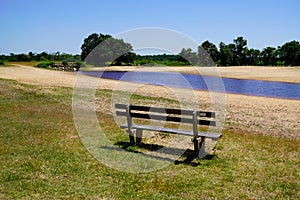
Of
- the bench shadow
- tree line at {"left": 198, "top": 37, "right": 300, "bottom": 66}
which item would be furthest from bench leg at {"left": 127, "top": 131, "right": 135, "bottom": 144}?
tree line at {"left": 198, "top": 37, "right": 300, "bottom": 66}

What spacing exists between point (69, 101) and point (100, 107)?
101 inches

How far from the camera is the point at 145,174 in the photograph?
21.6 ft

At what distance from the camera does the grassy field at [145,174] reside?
18.2 feet

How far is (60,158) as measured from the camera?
748cm

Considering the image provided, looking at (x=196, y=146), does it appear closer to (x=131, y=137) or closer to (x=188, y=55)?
(x=131, y=137)

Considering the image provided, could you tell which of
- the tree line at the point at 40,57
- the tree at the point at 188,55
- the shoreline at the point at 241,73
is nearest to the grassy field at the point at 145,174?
the tree at the point at 188,55

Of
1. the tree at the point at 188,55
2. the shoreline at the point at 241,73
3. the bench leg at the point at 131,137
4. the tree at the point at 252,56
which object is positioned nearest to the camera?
the bench leg at the point at 131,137

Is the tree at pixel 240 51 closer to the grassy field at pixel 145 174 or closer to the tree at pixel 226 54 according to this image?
the tree at pixel 226 54

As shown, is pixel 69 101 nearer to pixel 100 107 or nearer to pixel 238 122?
pixel 100 107

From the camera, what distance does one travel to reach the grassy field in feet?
18.2

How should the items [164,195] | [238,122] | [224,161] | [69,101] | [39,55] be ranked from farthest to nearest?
1. [39,55]
2. [69,101]
3. [238,122]
4. [224,161]
5. [164,195]

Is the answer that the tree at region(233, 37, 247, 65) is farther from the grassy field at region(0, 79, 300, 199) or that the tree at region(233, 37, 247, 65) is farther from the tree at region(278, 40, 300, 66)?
the grassy field at region(0, 79, 300, 199)

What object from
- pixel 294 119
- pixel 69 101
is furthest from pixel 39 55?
pixel 294 119

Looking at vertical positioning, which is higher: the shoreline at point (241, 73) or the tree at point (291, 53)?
the tree at point (291, 53)
